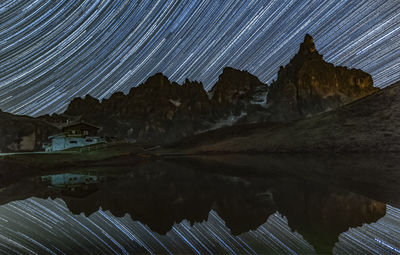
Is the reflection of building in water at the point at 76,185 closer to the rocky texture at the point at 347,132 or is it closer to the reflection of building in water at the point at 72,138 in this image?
the reflection of building in water at the point at 72,138

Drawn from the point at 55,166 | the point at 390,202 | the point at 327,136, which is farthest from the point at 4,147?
the point at 390,202

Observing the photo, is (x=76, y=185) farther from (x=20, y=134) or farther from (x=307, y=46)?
(x=307, y=46)

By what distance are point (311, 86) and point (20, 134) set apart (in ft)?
532

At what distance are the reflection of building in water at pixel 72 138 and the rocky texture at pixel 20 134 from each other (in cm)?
4047

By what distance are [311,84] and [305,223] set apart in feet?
587

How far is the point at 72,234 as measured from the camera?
955 cm

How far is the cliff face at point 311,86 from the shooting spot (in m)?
171

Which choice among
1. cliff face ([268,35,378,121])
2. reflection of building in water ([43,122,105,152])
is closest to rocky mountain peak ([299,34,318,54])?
cliff face ([268,35,378,121])

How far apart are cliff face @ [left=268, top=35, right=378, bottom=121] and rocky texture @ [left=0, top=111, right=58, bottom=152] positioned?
138424mm

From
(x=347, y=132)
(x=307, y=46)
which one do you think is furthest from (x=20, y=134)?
(x=307, y=46)

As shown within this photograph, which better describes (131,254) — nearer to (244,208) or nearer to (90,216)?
(90,216)

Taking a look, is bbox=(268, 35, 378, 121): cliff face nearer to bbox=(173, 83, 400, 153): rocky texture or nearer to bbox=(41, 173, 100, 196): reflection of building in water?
bbox=(173, 83, 400, 153): rocky texture

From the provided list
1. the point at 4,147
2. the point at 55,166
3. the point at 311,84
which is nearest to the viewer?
the point at 55,166

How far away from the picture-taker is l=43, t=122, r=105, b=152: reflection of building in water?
82750mm
